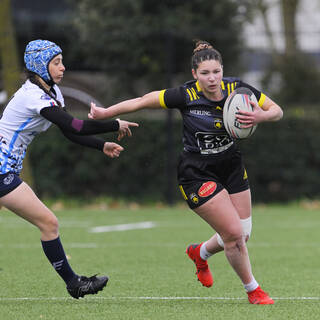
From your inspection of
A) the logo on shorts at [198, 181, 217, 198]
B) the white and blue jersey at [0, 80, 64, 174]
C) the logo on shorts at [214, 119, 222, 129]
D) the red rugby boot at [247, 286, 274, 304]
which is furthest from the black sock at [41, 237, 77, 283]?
the logo on shorts at [214, 119, 222, 129]

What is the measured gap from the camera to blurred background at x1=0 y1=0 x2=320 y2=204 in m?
16.1

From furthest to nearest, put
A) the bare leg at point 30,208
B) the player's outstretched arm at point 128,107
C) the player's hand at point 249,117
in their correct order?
the player's outstretched arm at point 128,107, the bare leg at point 30,208, the player's hand at point 249,117

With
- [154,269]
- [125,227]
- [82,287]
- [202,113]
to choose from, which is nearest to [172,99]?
[202,113]

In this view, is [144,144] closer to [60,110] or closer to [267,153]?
[267,153]

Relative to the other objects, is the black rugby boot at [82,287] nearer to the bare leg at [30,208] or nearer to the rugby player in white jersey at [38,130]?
the rugby player in white jersey at [38,130]

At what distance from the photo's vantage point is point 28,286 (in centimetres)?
754

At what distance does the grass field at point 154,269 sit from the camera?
6305 millimetres

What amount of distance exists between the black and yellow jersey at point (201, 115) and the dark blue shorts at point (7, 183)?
1308 millimetres

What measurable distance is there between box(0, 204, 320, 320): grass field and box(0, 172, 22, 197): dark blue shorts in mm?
912

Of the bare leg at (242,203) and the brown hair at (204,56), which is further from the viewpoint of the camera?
the bare leg at (242,203)

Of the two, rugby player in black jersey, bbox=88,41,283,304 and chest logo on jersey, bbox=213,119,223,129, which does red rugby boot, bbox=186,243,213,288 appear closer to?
rugby player in black jersey, bbox=88,41,283,304

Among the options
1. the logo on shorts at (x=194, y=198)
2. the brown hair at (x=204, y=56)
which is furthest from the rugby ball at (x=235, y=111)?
the logo on shorts at (x=194, y=198)

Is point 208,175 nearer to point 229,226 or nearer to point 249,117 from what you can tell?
point 229,226

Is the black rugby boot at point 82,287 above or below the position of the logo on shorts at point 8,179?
below
